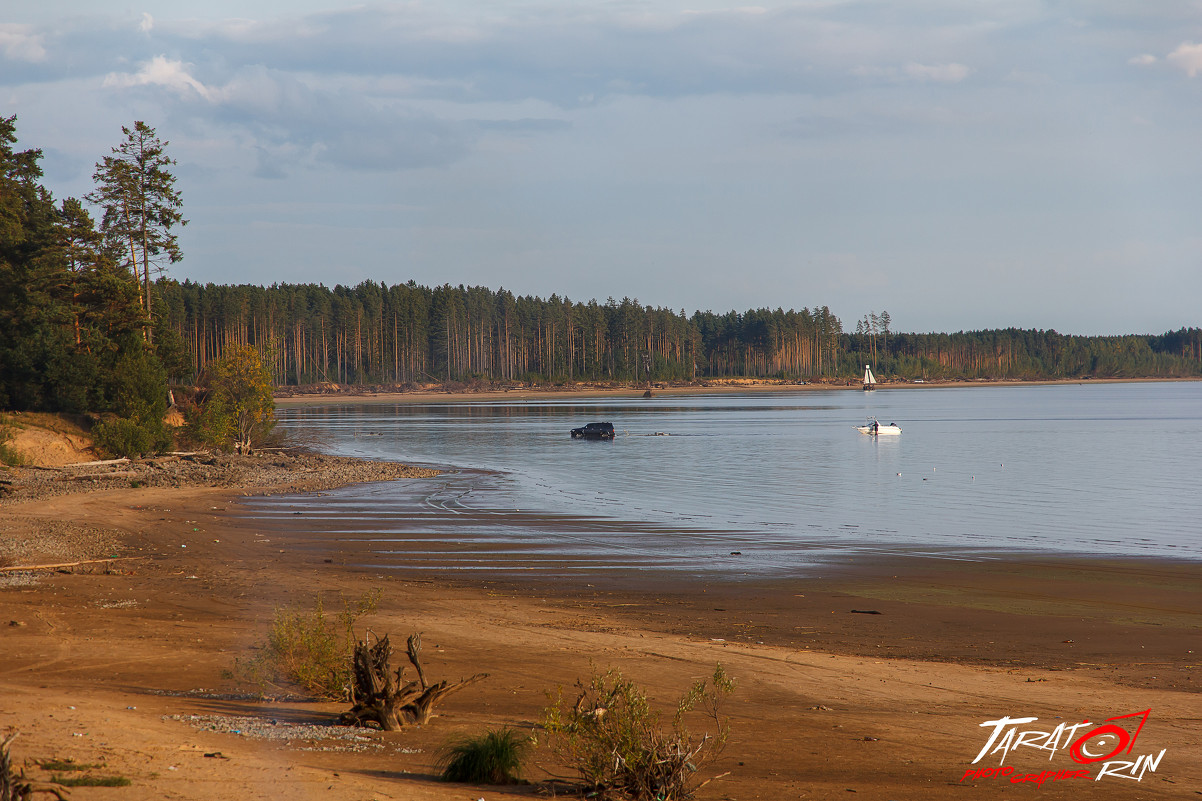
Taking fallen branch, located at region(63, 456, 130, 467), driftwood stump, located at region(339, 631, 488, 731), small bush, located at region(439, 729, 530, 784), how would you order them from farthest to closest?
fallen branch, located at region(63, 456, 130, 467), driftwood stump, located at region(339, 631, 488, 731), small bush, located at region(439, 729, 530, 784)

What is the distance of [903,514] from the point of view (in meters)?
30.7

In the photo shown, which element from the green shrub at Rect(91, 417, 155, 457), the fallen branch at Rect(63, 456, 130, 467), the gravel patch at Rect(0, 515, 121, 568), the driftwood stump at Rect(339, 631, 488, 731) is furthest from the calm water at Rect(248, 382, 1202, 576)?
the driftwood stump at Rect(339, 631, 488, 731)

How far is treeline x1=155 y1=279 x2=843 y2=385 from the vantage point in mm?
141125

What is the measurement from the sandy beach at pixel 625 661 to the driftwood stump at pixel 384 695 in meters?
0.21

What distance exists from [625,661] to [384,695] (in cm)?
377

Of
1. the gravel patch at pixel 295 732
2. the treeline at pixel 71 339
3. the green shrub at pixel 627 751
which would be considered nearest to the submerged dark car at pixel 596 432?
the treeline at pixel 71 339

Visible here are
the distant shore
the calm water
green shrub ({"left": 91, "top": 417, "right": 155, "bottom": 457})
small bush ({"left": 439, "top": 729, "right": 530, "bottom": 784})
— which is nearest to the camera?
small bush ({"left": 439, "top": 729, "right": 530, "bottom": 784})

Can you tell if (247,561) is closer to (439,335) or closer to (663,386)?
(439,335)

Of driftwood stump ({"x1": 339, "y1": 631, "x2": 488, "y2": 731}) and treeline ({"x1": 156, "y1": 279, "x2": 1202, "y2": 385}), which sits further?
treeline ({"x1": 156, "y1": 279, "x2": 1202, "y2": 385})

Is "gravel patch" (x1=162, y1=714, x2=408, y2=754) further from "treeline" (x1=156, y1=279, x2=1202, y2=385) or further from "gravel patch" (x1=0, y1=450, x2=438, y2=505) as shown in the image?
"treeline" (x1=156, y1=279, x2=1202, y2=385)

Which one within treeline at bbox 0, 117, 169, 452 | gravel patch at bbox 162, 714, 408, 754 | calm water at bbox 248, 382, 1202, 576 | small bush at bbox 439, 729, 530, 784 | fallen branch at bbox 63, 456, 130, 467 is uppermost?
treeline at bbox 0, 117, 169, 452

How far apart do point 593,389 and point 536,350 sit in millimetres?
16965

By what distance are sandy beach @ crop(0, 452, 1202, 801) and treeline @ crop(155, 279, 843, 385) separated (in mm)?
120806

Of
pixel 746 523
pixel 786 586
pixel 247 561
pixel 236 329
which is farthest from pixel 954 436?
pixel 236 329
